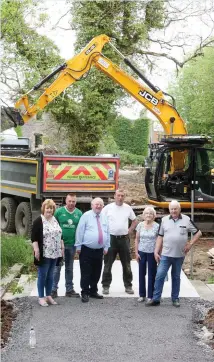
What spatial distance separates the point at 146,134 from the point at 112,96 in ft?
82.3

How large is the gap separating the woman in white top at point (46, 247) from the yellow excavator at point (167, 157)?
663cm

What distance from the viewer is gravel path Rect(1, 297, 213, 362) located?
253 inches

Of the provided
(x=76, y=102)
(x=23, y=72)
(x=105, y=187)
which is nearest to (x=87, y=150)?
(x=76, y=102)

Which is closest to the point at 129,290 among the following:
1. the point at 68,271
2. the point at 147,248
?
the point at 147,248

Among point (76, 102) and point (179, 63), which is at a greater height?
point (179, 63)

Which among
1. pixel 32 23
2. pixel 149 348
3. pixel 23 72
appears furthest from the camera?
pixel 32 23

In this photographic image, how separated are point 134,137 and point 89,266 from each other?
4074 centimetres

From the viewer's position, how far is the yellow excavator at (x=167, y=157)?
1488 cm

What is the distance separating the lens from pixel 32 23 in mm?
12547

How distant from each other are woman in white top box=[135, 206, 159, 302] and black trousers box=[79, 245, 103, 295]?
598 millimetres

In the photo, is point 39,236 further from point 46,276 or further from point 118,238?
point 118,238

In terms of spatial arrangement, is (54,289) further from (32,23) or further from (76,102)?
(76,102)

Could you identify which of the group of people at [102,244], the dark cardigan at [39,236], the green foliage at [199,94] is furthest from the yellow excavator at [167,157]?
the green foliage at [199,94]

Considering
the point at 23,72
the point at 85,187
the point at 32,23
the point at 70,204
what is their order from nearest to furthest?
the point at 70,204 → the point at 23,72 → the point at 32,23 → the point at 85,187
